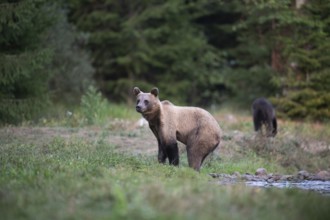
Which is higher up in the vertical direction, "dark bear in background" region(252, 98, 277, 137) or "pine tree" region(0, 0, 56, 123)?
"pine tree" region(0, 0, 56, 123)

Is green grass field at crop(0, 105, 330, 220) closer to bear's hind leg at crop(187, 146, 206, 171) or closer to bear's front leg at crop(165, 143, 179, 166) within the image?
bear's front leg at crop(165, 143, 179, 166)

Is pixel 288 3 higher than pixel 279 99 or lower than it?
higher

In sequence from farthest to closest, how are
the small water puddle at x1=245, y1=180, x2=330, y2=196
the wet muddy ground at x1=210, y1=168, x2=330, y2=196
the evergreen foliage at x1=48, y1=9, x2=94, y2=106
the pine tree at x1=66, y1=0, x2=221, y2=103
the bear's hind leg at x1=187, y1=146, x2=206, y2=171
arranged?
1. the pine tree at x1=66, y1=0, x2=221, y2=103
2. the evergreen foliage at x1=48, y1=9, x2=94, y2=106
3. the bear's hind leg at x1=187, y1=146, x2=206, y2=171
4. the wet muddy ground at x1=210, y1=168, x2=330, y2=196
5. the small water puddle at x1=245, y1=180, x2=330, y2=196

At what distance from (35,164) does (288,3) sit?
16639 mm

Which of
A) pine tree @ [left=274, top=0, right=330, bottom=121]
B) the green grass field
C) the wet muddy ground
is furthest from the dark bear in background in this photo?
the wet muddy ground

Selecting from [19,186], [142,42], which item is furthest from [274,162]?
[142,42]

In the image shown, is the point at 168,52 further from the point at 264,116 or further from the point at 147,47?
the point at 264,116

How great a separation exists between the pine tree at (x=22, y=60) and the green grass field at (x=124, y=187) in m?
3.16

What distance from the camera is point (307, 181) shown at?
12.1 meters

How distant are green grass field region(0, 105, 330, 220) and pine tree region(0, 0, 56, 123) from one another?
3161 mm

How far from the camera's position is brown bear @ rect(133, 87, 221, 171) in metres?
12.2

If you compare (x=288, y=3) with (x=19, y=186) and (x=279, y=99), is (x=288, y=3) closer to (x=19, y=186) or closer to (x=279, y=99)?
(x=279, y=99)

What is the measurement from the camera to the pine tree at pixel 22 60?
18094 mm

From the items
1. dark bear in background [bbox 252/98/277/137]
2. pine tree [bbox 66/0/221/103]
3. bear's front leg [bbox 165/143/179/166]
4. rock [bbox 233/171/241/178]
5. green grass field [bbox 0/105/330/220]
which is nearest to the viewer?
green grass field [bbox 0/105/330/220]
